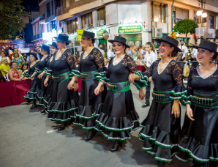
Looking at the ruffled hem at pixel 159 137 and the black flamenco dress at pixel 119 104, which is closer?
the ruffled hem at pixel 159 137

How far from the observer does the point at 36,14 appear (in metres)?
47.5

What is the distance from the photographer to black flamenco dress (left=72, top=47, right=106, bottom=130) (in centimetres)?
472

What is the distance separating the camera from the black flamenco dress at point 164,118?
10.5 ft

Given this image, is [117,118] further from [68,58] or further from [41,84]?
[41,84]

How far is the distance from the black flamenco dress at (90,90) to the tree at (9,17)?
A: 8.55 metres

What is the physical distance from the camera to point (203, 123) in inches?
117

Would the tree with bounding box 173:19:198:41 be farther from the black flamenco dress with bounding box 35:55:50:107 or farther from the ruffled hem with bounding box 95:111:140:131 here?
the ruffled hem with bounding box 95:111:140:131

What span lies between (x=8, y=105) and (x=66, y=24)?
76.5 feet

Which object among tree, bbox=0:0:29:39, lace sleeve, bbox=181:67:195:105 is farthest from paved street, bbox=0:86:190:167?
tree, bbox=0:0:29:39

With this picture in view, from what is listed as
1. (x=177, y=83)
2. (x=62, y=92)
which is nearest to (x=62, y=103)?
(x=62, y=92)

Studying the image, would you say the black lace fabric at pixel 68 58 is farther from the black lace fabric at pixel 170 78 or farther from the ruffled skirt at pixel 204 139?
the ruffled skirt at pixel 204 139

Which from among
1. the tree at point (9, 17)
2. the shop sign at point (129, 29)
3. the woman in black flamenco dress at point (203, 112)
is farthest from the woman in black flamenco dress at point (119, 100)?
the shop sign at point (129, 29)

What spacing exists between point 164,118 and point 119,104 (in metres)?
1.01

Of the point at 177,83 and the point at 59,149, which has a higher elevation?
the point at 177,83
